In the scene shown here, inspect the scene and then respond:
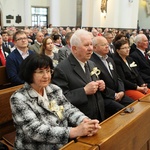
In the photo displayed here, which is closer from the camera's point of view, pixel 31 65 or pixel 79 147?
pixel 79 147

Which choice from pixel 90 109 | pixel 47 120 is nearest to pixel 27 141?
pixel 47 120

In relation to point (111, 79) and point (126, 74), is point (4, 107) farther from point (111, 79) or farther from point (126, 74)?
point (126, 74)

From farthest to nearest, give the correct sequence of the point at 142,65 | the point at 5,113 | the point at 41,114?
the point at 142,65 → the point at 5,113 → the point at 41,114

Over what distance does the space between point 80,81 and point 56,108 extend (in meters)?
0.71

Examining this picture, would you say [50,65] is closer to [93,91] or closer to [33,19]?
[93,91]

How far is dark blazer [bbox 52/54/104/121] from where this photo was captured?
8.56 ft

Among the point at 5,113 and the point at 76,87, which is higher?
the point at 76,87

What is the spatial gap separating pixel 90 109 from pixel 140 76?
82.7 inches

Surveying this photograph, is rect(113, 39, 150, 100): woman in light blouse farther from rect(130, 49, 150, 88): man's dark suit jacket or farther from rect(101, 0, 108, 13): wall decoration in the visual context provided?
rect(101, 0, 108, 13): wall decoration

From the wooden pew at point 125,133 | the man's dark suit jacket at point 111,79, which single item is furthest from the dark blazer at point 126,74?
the wooden pew at point 125,133

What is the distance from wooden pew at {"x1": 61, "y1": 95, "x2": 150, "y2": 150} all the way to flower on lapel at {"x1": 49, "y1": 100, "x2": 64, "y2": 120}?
0.41 meters

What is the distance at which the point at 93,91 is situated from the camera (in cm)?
261

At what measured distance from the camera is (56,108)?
6.83 ft

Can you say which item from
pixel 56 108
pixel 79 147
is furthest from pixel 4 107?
pixel 79 147
